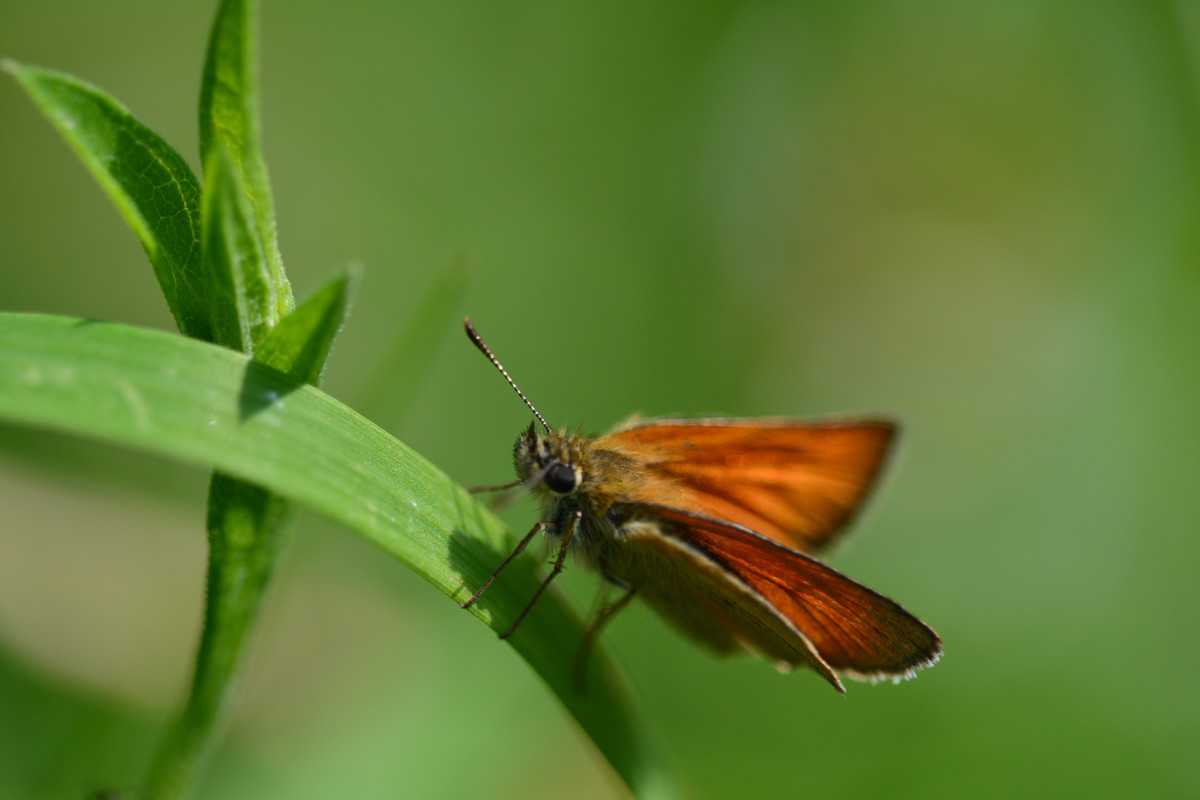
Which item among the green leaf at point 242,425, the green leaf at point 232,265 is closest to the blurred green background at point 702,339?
the green leaf at point 242,425

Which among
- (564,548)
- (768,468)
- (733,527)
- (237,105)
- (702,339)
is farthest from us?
(702,339)

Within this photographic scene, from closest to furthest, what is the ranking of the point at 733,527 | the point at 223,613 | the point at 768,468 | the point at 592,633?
the point at 223,613
the point at 733,527
the point at 592,633
the point at 768,468

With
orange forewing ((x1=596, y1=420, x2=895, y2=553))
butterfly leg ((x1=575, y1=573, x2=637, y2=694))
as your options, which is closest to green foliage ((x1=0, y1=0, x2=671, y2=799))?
butterfly leg ((x1=575, y1=573, x2=637, y2=694))

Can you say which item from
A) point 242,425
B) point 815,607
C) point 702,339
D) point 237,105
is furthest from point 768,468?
point 702,339

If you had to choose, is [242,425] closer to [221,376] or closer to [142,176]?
[221,376]

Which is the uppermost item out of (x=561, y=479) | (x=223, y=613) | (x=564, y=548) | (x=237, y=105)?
(x=237, y=105)

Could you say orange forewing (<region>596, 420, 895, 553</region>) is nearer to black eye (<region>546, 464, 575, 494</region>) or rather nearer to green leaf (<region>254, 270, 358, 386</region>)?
black eye (<region>546, 464, 575, 494</region>)

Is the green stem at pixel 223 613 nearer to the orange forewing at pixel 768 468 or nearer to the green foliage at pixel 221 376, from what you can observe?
the green foliage at pixel 221 376
